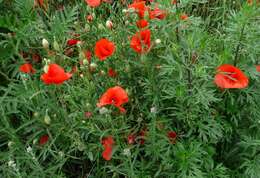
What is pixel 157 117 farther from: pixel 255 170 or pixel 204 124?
pixel 255 170

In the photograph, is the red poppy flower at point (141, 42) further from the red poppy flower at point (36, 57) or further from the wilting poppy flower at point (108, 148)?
the red poppy flower at point (36, 57)

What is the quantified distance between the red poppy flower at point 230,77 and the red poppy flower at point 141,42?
0.31 m

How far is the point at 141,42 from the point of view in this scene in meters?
1.88

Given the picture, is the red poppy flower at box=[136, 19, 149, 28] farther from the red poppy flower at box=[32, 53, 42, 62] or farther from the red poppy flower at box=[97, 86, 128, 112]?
the red poppy flower at box=[32, 53, 42, 62]

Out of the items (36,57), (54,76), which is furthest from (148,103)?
(36,57)

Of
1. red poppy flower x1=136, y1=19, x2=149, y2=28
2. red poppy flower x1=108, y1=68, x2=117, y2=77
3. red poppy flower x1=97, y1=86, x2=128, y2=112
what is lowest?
red poppy flower x1=108, y1=68, x2=117, y2=77

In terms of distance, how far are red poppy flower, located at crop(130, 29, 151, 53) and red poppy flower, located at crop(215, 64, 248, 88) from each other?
1.03ft

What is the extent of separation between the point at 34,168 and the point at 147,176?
0.47 metres

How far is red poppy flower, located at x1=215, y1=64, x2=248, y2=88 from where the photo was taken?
180 cm

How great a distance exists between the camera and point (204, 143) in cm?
190

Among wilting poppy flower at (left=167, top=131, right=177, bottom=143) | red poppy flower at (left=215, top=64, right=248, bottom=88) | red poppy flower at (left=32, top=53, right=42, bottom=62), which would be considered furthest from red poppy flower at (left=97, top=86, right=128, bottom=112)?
red poppy flower at (left=32, top=53, right=42, bottom=62)

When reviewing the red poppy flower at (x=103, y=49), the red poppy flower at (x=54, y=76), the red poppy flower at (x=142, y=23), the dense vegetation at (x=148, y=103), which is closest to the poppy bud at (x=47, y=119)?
the dense vegetation at (x=148, y=103)

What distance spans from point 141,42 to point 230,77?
0.38 metres

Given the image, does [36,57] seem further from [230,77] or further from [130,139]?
[230,77]
